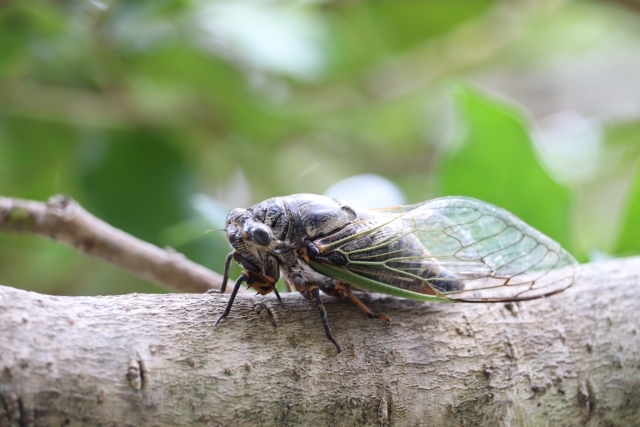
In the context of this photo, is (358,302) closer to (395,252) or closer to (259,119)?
(395,252)

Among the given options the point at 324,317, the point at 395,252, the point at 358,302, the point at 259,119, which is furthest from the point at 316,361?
the point at 259,119

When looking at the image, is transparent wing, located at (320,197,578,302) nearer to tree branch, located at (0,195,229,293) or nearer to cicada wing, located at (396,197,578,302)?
cicada wing, located at (396,197,578,302)

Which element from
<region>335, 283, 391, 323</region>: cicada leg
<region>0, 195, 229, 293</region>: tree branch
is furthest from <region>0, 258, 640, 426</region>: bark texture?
<region>0, 195, 229, 293</region>: tree branch

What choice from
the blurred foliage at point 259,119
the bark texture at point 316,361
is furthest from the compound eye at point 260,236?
the blurred foliage at point 259,119

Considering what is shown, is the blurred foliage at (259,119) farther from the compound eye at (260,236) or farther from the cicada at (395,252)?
the compound eye at (260,236)

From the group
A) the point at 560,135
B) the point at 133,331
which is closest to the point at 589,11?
the point at 560,135

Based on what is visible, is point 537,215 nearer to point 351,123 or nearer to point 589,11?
point 351,123

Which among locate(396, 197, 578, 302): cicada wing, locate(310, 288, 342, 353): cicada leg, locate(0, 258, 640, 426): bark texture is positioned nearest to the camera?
locate(0, 258, 640, 426): bark texture
